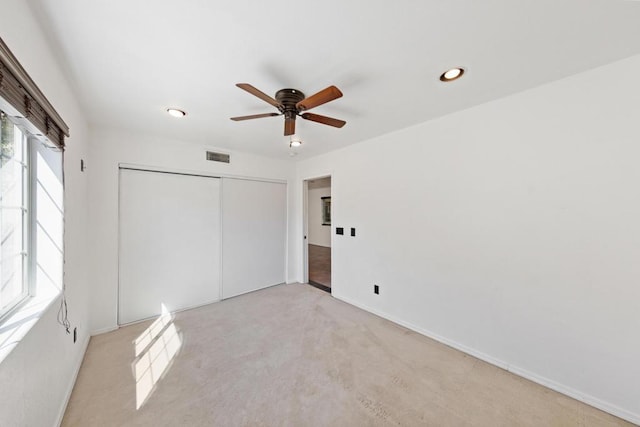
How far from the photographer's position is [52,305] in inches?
Answer: 55.7

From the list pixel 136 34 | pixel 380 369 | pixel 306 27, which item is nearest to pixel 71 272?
pixel 136 34

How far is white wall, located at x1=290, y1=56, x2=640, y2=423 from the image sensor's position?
1.53 meters

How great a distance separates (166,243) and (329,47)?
303 cm

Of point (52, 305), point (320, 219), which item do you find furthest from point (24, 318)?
point (320, 219)

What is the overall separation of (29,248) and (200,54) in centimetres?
168

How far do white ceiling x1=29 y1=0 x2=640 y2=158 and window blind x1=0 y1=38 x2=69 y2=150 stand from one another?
0.41m

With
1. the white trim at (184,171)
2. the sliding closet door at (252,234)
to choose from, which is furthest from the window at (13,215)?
the sliding closet door at (252,234)

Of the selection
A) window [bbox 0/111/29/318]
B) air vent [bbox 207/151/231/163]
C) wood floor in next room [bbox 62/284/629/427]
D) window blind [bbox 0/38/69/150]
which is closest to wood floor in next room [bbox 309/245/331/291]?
wood floor in next room [bbox 62/284/629/427]

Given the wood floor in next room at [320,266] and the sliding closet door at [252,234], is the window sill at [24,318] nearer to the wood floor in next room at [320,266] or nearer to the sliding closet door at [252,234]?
the sliding closet door at [252,234]

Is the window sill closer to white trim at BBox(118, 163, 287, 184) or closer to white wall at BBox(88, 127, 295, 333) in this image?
white wall at BBox(88, 127, 295, 333)

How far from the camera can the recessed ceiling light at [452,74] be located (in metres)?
1.62

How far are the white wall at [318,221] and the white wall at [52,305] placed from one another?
5.88m

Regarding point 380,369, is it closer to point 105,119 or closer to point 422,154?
point 422,154

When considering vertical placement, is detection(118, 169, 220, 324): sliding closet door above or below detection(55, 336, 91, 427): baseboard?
above
